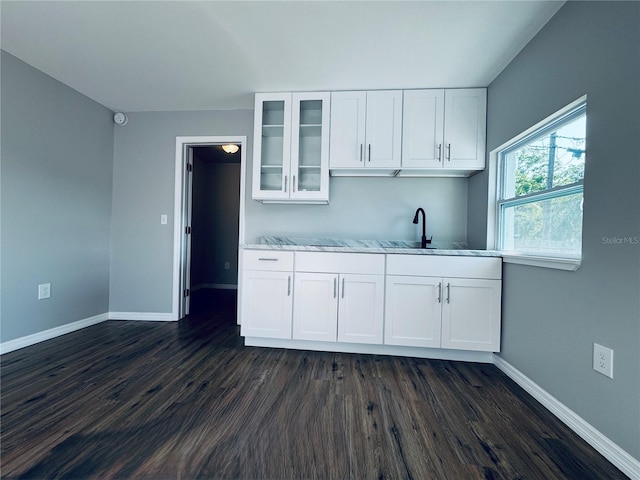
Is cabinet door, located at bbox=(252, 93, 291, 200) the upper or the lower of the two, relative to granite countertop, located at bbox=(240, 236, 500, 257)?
upper

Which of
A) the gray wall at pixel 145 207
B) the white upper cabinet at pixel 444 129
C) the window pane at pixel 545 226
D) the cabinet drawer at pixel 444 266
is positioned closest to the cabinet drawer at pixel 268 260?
the cabinet drawer at pixel 444 266

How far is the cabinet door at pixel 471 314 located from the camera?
7.01 ft

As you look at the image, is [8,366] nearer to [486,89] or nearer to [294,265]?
[294,265]

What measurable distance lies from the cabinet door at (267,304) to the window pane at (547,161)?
1.92 metres

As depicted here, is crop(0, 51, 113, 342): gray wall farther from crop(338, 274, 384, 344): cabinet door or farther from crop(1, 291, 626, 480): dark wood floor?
crop(338, 274, 384, 344): cabinet door

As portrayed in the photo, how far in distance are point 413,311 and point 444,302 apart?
0.25 m

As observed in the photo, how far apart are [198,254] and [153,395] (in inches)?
146

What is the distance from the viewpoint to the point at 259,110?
104 inches

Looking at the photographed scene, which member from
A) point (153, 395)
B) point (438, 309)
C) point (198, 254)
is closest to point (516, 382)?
point (438, 309)

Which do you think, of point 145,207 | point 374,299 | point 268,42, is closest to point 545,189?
point 374,299

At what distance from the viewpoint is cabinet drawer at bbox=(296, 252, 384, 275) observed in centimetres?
228

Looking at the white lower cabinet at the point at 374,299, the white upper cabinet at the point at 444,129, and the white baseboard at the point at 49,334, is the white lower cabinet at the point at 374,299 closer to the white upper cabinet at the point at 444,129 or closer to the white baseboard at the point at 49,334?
the white upper cabinet at the point at 444,129

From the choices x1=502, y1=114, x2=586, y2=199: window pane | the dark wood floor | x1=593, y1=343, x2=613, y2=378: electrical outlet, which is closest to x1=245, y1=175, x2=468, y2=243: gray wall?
x1=502, y1=114, x2=586, y2=199: window pane

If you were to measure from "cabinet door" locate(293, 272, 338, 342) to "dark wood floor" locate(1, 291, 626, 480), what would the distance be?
19cm
